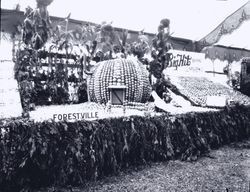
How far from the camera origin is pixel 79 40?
7562 millimetres

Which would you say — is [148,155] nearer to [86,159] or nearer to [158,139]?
[158,139]

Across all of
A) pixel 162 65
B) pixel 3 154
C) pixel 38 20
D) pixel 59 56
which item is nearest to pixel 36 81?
pixel 59 56

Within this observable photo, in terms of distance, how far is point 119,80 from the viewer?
5711 millimetres

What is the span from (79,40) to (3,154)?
207 inches

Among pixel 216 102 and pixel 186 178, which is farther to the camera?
pixel 216 102

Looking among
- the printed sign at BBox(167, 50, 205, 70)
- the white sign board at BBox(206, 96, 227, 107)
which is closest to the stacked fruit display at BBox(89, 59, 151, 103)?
the white sign board at BBox(206, 96, 227, 107)

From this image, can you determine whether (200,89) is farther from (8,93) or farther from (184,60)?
(8,93)

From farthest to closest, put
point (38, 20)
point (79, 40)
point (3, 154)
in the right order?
point (79, 40)
point (38, 20)
point (3, 154)

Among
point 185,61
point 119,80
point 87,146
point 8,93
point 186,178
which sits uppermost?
point 185,61

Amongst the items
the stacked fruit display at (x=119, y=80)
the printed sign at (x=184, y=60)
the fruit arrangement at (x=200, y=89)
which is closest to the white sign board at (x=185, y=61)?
the printed sign at (x=184, y=60)

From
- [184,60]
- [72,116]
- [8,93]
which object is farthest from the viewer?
[184,60]

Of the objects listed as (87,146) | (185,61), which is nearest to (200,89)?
(185,61)

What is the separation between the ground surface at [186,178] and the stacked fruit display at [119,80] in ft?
6.88

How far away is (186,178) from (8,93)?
12.2 feet
